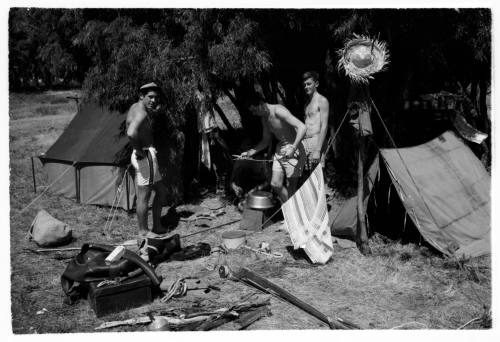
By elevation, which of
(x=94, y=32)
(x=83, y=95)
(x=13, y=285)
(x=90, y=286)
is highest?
(x=94, y=32)

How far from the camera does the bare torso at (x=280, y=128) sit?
654 cm

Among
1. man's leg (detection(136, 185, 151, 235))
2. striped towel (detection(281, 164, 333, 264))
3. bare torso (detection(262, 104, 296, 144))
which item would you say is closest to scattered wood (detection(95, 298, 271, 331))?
striped towel (detection(281, 164, 333, 264))

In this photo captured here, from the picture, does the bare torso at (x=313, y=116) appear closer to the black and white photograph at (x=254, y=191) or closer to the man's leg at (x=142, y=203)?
the black and white photograph at (x=254, y=191)

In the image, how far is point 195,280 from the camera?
5.33 m

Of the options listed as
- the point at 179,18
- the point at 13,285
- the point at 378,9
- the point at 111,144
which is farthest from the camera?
the point at 111,144

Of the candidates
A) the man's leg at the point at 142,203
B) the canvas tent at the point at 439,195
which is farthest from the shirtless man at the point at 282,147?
the man's leg at the point at 142,203

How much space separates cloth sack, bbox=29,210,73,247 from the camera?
641 centimetres

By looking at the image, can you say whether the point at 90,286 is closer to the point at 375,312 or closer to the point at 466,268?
the point at 375,312

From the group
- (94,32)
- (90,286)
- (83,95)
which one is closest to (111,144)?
(83,95)

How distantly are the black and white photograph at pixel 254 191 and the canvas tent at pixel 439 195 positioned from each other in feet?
0.07

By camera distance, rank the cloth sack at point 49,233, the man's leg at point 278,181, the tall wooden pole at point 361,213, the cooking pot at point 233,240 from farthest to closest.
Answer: the man's leg at point 278,181, the cloth sack at point 49,233, the cooking pot at point 233,240, the tall wooden pole at point 361,213

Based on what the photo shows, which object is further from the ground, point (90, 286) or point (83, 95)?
point (83, 95)

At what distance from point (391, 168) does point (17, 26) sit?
19.1 ft

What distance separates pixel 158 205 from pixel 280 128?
6.48ft
